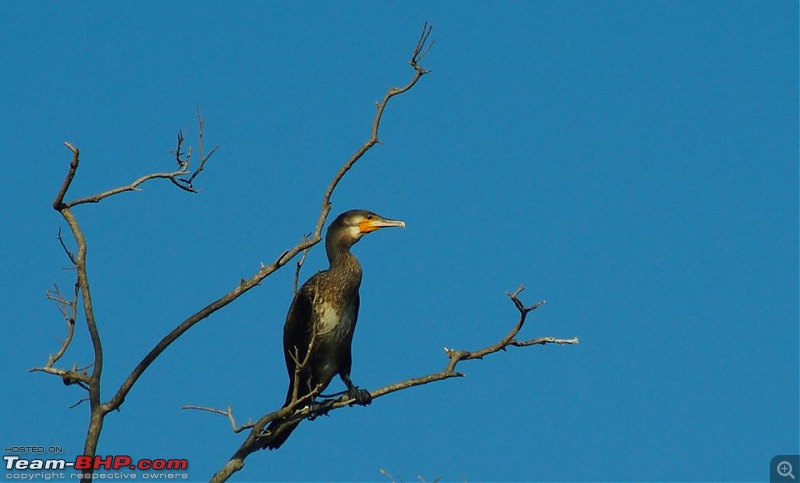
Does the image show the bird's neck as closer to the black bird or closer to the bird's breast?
the black bird

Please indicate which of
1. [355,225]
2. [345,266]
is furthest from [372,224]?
[345,266]

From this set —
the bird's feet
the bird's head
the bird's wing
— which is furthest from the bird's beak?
the bird's feet

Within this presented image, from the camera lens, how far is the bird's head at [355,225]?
9.69 meters

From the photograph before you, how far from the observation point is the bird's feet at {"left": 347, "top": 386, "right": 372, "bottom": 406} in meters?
9.01

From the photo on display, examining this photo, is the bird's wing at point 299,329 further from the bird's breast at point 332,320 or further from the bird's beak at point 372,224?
the bird's beak at point 372,224

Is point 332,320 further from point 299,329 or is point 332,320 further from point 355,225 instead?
point 355,225

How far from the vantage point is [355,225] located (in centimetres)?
970

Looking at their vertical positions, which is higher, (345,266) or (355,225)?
(355,225)

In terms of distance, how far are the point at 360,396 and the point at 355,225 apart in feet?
4.68

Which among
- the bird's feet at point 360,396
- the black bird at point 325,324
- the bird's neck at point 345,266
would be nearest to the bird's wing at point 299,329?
the black bird at point 325,324

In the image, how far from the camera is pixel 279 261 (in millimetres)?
6895

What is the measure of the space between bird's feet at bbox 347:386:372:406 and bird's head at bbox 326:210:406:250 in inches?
48.6

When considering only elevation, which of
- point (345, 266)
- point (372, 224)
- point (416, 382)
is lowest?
point (416, 382)

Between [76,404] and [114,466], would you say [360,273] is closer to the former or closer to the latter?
[114,466]
